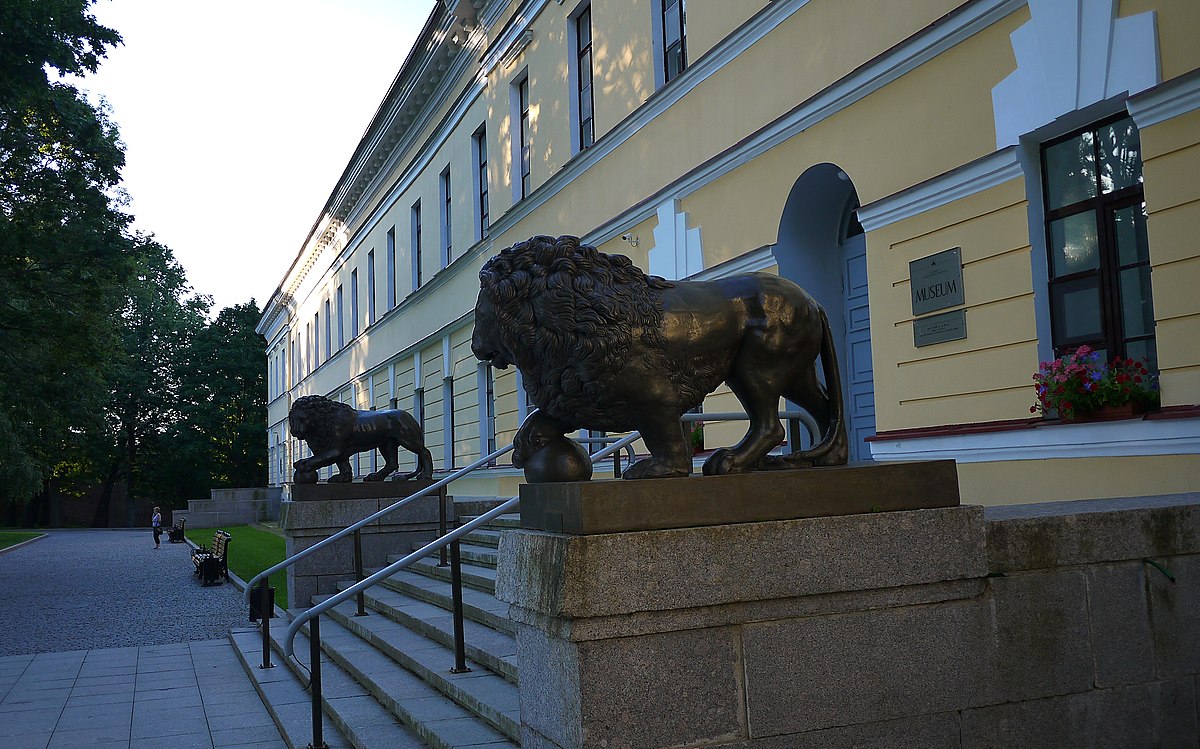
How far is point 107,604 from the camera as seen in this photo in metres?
14.8

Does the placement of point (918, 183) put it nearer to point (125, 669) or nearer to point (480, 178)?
point (125, 669)

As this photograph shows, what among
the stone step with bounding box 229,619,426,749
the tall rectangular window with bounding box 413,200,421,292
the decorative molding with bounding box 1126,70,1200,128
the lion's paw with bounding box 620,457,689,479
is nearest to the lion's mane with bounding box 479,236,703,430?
the lion's paw with bounding box 620,457,689,479

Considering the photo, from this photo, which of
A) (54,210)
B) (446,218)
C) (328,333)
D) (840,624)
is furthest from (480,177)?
(328,333)

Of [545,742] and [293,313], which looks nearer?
[545,742]

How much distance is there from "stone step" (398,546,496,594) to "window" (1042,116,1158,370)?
437cm

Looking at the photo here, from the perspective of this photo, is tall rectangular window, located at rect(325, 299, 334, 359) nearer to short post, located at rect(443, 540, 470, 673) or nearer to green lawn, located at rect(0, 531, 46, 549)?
green lawn, located at rect(0, 531, 46, 549)

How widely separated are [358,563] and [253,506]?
33.2m

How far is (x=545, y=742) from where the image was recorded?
3.24 metres

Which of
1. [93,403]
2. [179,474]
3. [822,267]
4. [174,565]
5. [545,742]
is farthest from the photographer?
[179,474]

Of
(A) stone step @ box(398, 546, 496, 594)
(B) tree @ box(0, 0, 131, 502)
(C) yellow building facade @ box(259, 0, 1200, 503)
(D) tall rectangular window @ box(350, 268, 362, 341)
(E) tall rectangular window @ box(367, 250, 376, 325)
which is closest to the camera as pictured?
(C) yellow building facade @ box(259, 0, 1200, 503)

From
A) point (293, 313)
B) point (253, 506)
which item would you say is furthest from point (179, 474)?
point (253, 506)

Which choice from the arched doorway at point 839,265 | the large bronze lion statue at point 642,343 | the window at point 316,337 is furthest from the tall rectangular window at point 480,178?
the window at point 316,337

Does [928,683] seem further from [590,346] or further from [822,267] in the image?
[822,267]

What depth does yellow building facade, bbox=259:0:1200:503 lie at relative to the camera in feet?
20.2
